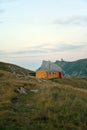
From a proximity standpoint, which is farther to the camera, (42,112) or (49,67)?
(49,67)

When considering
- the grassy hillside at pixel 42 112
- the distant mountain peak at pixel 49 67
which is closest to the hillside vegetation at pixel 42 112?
the grassy hillside at pixel 42 112

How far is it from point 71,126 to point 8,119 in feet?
11.2

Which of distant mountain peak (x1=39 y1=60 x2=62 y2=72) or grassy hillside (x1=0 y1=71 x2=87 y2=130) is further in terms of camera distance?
distant mountain peak (x1=39 y1=60 x2=62 y2=72)

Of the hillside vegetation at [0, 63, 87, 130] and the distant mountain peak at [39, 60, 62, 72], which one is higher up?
the distant mountain peak at [39, 60, 62, 72]

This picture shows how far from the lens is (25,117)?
61.2 feet

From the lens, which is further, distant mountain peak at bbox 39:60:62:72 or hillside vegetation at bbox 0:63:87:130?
distant mountain peak at bbox 39:60:62:72

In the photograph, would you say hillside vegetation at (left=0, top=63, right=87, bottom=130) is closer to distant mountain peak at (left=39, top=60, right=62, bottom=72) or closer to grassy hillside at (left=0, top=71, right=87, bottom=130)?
grassy hillside at (left=0, top=71, right=87, bottom=130)

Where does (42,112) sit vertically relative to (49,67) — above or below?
below

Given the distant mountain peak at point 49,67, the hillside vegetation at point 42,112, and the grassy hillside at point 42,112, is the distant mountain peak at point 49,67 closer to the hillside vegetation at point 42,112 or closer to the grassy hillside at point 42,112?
the hillside vegetation at point 42,112

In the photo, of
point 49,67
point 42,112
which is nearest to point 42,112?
point 42,112

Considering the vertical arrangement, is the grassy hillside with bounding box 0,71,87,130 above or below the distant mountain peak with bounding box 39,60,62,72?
below

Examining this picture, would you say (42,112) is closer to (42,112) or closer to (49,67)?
(42,112)

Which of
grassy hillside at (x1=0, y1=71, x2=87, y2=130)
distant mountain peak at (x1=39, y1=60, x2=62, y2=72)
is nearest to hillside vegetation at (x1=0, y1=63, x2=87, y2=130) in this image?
grassy hillside at (x1=0, y1=71, x2=87, y2=130)

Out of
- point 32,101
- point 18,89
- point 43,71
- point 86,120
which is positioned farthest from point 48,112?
point 43,71
